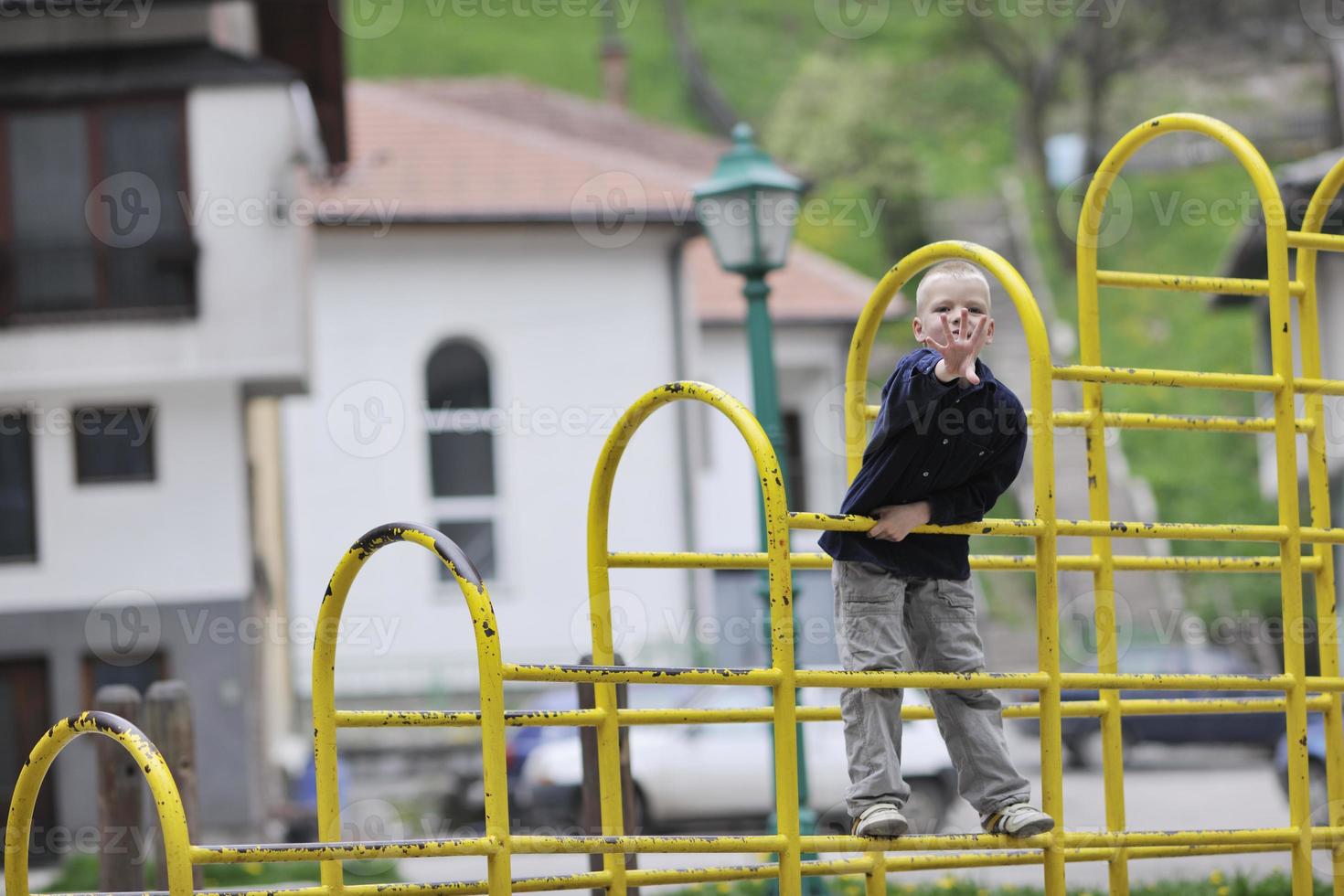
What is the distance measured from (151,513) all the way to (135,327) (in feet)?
6.31

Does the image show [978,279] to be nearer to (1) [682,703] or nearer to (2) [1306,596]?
(1) [682,703]

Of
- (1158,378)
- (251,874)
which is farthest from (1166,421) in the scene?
(251,874)

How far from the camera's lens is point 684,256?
21984mm

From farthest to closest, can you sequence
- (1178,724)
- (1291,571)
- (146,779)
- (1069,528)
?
(1178,724) < (1291,571) < (1069,528) < (146,779)

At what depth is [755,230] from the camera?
28.6ft

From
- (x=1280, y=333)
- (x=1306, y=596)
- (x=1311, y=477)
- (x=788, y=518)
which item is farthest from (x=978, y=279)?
(x=1306, y=596)

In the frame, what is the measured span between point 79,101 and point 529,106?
52.4ft

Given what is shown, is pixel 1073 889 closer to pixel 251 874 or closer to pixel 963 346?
pixel 251 874

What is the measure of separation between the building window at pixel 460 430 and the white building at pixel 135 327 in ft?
17.8

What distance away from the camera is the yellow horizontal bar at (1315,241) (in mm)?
5348

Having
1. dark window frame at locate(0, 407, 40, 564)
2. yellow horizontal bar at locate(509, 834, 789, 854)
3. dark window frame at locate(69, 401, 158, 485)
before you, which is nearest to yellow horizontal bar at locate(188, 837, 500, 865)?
yellow horizontal bar at locate(509, 834, 789, 854)

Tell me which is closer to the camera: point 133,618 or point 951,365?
point 951,365

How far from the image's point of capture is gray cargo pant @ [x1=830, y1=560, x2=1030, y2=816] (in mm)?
4387

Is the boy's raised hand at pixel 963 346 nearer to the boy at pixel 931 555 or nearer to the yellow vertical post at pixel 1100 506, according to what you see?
the boy at pixel 931 555
